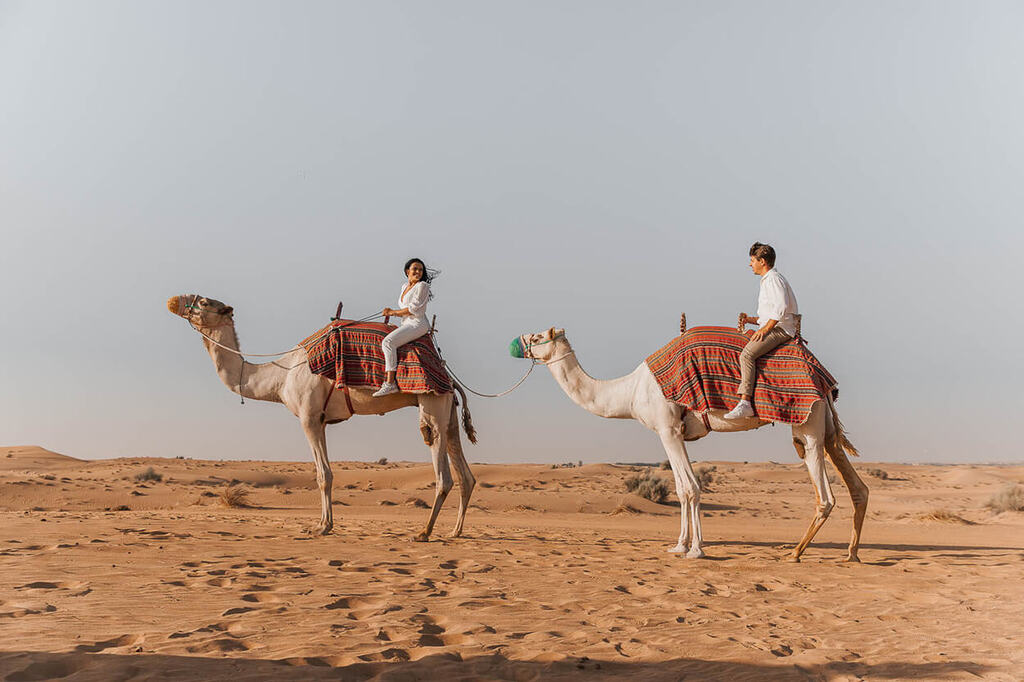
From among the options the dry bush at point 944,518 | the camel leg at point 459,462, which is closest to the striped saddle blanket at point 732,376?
the camel leg at point 459,462

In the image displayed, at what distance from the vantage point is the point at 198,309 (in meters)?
12.0

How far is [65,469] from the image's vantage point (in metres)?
38.3

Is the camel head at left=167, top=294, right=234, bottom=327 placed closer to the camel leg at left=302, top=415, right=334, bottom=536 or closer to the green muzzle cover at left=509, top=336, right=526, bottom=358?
the camel leg at left=302, top=415, right=334, bottom=536

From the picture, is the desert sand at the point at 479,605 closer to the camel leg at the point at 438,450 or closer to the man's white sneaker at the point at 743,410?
the camel leg at the point at 438,450

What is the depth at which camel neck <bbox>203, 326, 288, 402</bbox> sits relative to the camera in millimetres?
12109

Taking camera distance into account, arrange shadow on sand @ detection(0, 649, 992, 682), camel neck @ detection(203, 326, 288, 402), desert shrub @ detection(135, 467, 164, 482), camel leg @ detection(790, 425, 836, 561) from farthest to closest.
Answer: desert shrub @ detection(135, 467, 164, 482), camel neck @ detection(203, 326, 288, 402), camel leg @ detection(790, 425, 836, 561), shadow on sand @ detection(0, 649, 992, 682)

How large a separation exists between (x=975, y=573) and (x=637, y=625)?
5972 mm

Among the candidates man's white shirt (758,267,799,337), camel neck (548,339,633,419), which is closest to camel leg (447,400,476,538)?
camel neck (548,339,633,419)

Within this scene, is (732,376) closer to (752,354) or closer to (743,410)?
(752,354)

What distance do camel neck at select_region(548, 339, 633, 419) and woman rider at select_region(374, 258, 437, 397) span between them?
6.78 ft

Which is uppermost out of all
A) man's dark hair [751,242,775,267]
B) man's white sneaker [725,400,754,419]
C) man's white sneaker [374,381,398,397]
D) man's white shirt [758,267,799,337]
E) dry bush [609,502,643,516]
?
man's dark hair [751,242,775,267]

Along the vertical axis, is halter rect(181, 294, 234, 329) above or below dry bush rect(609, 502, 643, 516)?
above

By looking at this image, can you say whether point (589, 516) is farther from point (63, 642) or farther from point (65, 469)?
point (65, 469)

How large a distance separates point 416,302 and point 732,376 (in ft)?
14.9
